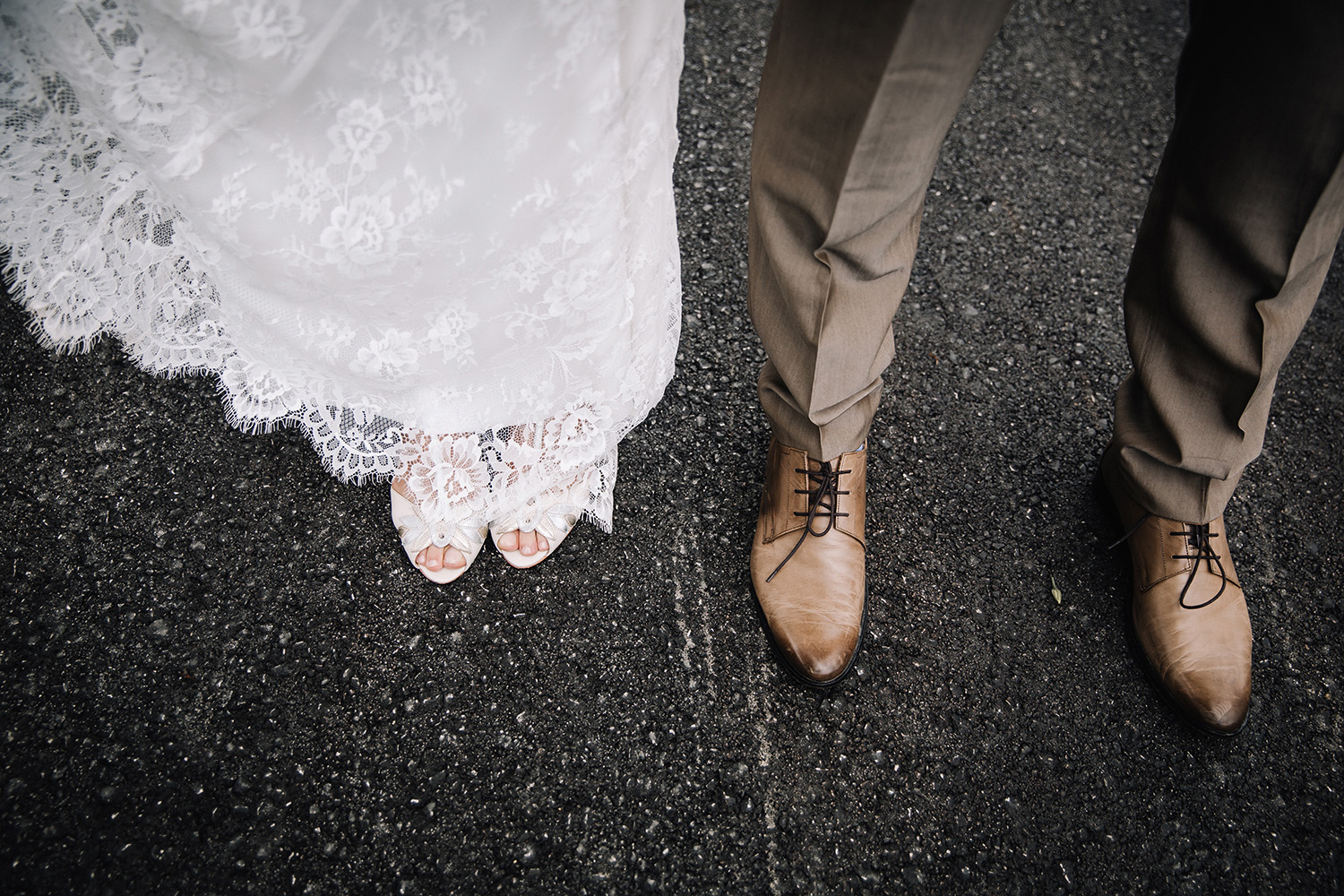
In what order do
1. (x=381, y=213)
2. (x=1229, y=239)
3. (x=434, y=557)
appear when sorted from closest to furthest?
(x=381, y=213), (x=1229, y=239), (x=434, y=557)

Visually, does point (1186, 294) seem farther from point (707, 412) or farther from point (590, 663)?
point (590, 663)

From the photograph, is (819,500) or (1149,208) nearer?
(1149,208)

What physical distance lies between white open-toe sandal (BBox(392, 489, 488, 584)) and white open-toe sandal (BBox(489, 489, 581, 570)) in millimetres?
40

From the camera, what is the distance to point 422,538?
1.44m

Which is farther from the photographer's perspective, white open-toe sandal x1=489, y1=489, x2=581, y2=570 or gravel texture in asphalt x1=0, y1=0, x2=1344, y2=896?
white open-toe sandal x1=489, y1=489, x2=581, y2=570

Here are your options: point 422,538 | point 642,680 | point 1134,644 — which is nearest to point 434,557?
point 422,538

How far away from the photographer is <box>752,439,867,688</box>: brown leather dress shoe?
138 cm

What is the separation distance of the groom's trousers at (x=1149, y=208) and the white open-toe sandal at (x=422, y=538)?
2.15ft

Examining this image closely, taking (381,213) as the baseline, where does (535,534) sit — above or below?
below

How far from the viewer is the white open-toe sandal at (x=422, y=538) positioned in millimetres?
1429

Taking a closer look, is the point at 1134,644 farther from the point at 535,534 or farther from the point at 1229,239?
the point at 535,534

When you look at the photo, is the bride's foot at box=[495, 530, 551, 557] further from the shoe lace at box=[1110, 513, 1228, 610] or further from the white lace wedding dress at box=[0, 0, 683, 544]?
the shoe lace at box=[1110, 513, 1228, 610]

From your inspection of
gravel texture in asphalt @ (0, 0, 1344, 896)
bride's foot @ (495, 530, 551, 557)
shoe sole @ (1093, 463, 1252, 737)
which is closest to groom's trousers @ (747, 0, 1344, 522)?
shoe sole @ (1093, 463, 1252, 737)

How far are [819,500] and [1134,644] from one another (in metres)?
0.74
